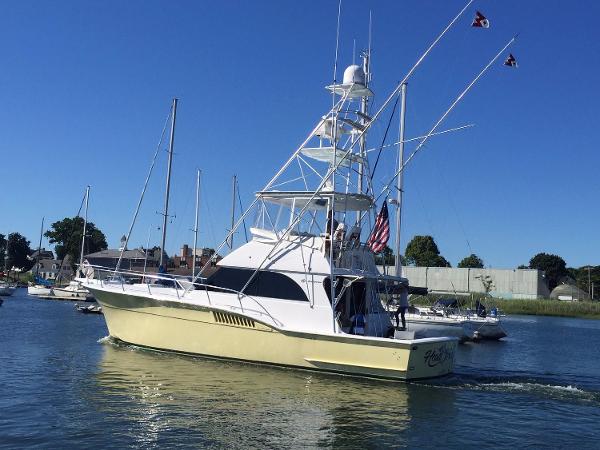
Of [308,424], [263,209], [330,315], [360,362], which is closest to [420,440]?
[308,424]

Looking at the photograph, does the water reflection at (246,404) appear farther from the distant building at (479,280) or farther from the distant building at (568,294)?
the distant building at (568,294)

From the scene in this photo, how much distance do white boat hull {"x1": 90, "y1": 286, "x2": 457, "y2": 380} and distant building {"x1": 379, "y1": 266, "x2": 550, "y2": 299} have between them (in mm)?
68883

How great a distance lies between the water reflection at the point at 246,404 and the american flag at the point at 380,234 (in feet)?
19.7

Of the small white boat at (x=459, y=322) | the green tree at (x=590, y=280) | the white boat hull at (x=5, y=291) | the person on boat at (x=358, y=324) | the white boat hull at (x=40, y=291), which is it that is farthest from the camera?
the green tree at (x=590, y=280)

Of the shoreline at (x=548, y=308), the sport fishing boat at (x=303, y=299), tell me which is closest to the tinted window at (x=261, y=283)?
the sport fishing boat at (x=303, y=299)

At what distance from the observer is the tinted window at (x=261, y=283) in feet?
61.2

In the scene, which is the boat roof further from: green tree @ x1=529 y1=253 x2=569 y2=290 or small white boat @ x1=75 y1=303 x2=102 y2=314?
green tree @ x1=529 y1=253 x2=569 y2=290

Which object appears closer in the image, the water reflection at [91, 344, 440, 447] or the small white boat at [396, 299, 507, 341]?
the water reflection at [91, 344, 440, 447]

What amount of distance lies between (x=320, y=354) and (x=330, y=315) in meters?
1.16

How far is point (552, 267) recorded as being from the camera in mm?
132375

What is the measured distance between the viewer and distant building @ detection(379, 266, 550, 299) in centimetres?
8681

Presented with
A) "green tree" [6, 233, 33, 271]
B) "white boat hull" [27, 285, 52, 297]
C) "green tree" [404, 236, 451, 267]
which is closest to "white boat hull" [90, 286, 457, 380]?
"white boat hull" [27, 285, 52, 297]

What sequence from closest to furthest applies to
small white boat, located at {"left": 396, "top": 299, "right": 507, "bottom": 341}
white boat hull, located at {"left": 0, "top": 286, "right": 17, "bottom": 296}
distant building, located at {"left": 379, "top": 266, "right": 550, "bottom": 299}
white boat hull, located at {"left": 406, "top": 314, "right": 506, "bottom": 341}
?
white boat hull, located at {"left": 406, "top": 314, "right": 506, "bottom": 341} < small white boat, located at {"left": 396, "top": 299, "right": 507, "bottom": 341} < white boat hull, located at {"left": 0, "top": 286, "right": 17, "bottom": 296} < distant building, located at {"left": 379, "top": 266, "right": 550, "bottom": 299}

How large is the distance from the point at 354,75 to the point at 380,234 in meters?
5.75
